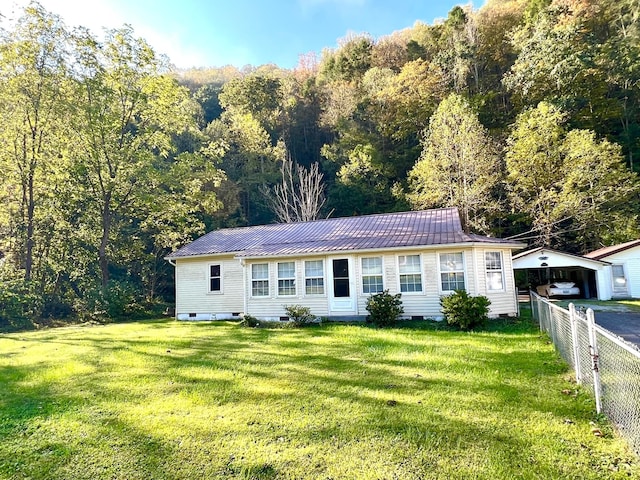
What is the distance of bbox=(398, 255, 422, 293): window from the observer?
12.0m

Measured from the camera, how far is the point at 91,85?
18594mm

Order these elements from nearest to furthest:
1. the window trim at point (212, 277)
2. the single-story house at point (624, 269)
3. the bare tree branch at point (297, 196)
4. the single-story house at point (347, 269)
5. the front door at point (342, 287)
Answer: the single-story house at point (347, 269)
the front door at point (342, 287)
the window trim at point (212, 277)
the single-story house at point (624, 269)
the bare tree branch at point (297, 196)

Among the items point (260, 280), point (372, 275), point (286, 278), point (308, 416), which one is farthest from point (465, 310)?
point (308, 416)

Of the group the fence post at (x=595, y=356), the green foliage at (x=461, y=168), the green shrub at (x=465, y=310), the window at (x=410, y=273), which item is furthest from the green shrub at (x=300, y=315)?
the green foliage at (x=461, y=168)

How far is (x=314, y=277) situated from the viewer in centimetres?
1301

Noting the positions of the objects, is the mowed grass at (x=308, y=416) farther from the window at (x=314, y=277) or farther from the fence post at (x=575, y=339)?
the window at (x=314, y=277)

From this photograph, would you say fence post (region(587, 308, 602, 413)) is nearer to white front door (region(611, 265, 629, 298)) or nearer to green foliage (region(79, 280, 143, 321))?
white front door (region(611, 265, 629, 298))

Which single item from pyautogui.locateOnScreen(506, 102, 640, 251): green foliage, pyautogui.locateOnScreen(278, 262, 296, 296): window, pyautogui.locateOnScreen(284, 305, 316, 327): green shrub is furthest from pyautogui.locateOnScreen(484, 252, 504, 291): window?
pyautogui.locateOnScreen(506, 102, 640, 251): green foliage

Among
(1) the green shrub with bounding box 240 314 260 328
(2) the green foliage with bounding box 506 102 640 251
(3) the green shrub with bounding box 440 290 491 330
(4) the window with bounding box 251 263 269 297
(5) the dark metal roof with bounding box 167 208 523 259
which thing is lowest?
(1) the green shrub with bounding box 240 314 260 328

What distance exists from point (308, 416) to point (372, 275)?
328 inches

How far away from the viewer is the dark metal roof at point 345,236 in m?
12.1

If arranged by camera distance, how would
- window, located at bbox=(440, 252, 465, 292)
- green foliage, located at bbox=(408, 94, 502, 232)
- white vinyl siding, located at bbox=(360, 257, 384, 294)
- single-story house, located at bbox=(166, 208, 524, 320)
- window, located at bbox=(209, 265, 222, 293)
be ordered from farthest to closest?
1. green foliage, located at bbox=(408, 94, 502, 232)
2. window, located at bbox=(209, 265, 222, 293)
3. white vinyl siding, located at bbox=(360, 257, 384, 294)
4. single-story house, located at bbox=(166, 208, 524, 320)
5. window, located at bbox=(440, 252, 465, 292)

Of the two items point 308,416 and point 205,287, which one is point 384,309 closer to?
point 308,416

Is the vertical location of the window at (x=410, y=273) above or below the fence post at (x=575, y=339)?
above
